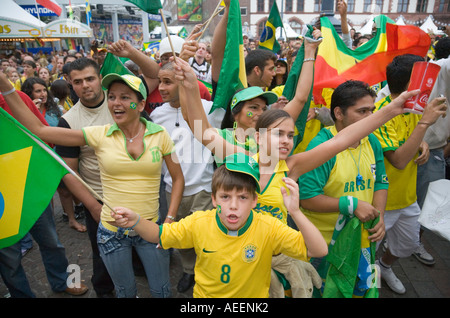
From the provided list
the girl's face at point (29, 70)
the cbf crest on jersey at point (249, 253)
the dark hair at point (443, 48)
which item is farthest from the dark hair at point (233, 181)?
the girl's face at point (29, 70)

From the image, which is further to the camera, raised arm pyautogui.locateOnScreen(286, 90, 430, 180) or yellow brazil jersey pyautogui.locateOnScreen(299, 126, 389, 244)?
yellow brazil jersey pyautogui.locateOnScreen(299, 126, 389, 244)

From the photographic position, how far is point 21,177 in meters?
1.72

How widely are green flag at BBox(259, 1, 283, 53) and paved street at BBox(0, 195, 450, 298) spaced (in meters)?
3.20

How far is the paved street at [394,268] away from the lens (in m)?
3.19

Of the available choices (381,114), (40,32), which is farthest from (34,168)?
(40,32)

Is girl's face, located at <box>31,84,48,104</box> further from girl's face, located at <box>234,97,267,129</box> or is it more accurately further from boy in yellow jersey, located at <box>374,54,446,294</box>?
boy in yellow jersey, located at <box>374,54,446,294</box>

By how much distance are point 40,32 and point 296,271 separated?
10.7m

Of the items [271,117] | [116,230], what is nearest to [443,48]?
[271,117]

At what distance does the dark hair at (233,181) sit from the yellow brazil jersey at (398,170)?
1.50m

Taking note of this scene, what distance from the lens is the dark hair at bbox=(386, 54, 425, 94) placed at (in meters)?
2.71

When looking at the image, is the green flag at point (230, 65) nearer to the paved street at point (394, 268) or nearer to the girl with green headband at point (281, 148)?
the girl with green headband at point (281, 148)

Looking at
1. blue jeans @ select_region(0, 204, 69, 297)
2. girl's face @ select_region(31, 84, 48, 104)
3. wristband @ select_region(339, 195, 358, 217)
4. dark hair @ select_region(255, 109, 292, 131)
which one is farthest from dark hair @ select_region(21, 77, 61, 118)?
wristband @ select_region(339, 195, 358, 217)

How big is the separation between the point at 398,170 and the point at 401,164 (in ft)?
0.69

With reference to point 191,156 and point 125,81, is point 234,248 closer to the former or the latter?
point 191,156
